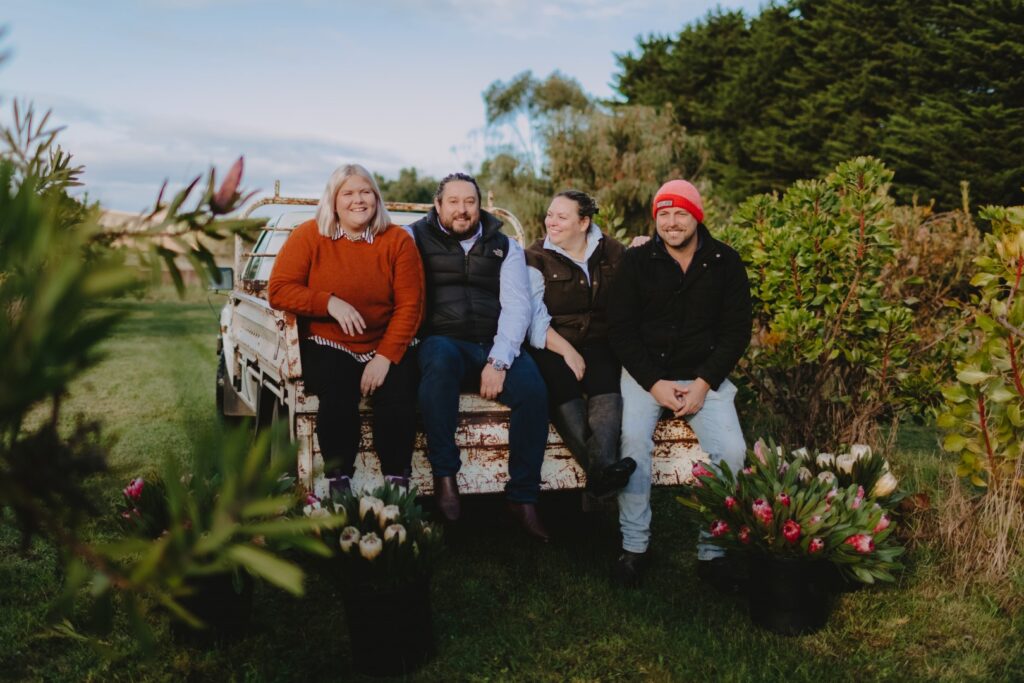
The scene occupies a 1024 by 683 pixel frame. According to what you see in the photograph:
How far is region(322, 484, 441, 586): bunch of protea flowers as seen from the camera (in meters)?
2.98

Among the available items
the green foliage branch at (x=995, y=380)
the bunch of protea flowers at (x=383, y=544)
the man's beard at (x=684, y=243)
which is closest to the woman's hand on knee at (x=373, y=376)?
the bunch of protea flowers at (x=383, y=544)

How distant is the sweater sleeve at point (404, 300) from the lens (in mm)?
4016

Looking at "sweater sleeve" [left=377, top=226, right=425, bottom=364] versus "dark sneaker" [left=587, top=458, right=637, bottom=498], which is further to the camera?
"sweater sleeve" [left=377, top=226, right=425, bottom=364]

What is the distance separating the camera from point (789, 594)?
11.0ft

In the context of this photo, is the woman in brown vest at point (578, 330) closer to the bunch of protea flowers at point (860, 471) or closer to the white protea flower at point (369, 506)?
the bunch of protea flowers at point (860, 471)

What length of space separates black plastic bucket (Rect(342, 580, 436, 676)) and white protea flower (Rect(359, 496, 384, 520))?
0.28 metres

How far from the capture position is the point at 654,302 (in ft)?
13.7

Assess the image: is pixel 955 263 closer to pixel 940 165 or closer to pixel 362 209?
pixel 362 209

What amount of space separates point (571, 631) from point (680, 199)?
6.60 ft

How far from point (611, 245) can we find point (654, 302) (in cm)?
56

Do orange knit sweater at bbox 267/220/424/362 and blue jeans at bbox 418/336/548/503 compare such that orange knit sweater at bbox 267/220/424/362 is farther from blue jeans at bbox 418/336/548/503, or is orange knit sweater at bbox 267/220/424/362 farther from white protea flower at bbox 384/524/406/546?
white protea flower at bbox 384/524/406/546

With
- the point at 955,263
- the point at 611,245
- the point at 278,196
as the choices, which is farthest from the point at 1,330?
the point at 955,263

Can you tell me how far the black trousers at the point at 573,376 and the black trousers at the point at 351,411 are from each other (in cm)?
68

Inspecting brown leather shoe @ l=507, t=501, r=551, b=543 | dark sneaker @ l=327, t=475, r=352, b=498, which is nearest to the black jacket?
brown leather shoe @ l=507, t=501, r=551, b=543
